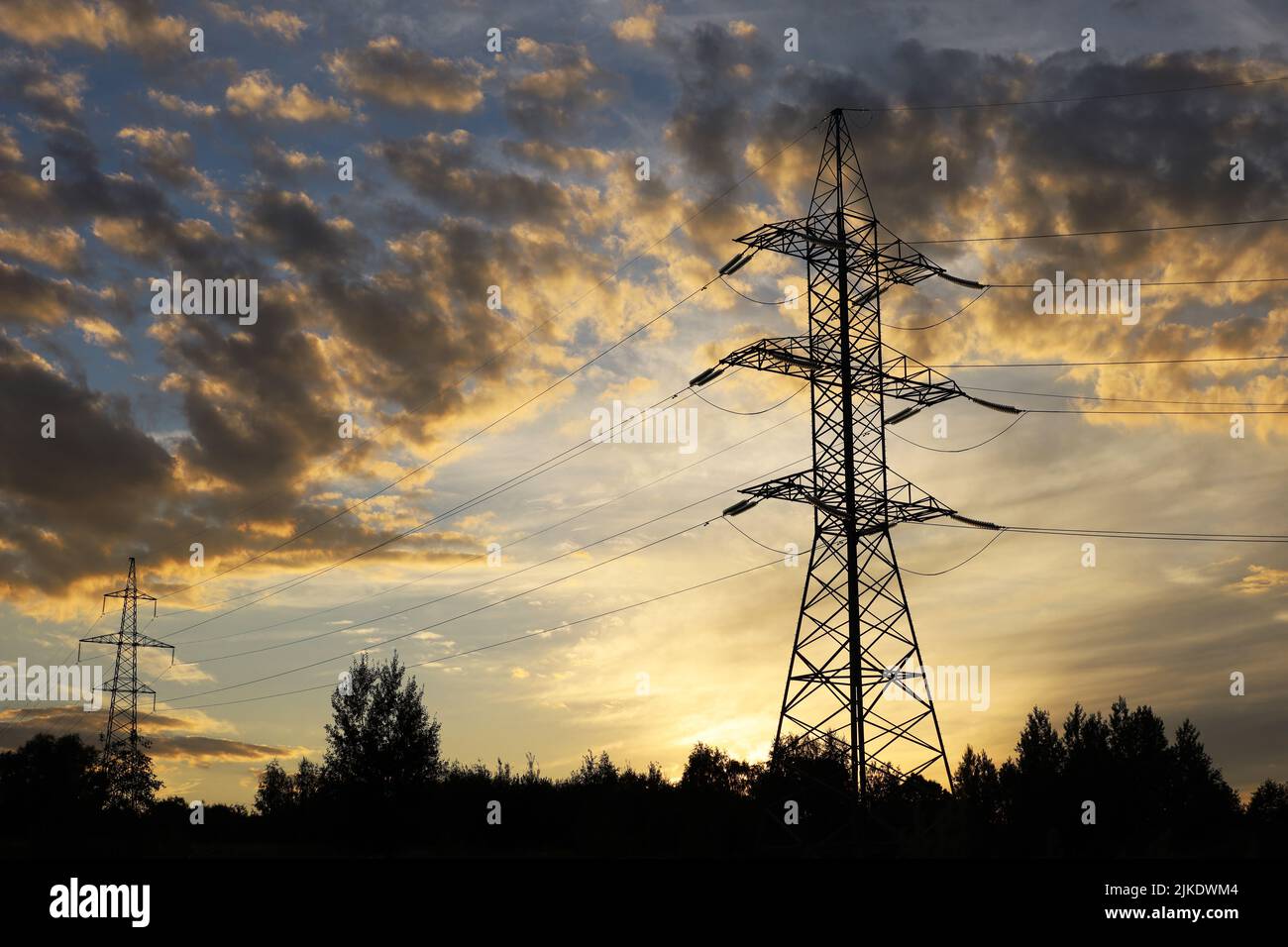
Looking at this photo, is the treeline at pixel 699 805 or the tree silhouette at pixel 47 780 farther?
the tree silhouette at pixel 47 780

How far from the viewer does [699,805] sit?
155 ft

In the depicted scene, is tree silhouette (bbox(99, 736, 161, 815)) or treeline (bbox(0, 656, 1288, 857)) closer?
treeline (bbox(0, 656, 1288, 857))

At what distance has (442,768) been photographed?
68812 mm

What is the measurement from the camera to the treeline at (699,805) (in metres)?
35.0

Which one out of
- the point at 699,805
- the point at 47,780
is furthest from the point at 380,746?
the point at 47,780

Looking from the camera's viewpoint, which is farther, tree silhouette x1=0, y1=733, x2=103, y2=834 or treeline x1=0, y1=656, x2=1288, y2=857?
tree silhouette x1=0, y1=733, x2=103, y2=834

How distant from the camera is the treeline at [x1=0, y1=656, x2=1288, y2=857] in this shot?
3500cm

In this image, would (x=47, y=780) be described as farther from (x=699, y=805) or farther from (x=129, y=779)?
(x=699, y=805)

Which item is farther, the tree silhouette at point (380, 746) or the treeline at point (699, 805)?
the tree silhouette at point (380, 746)
